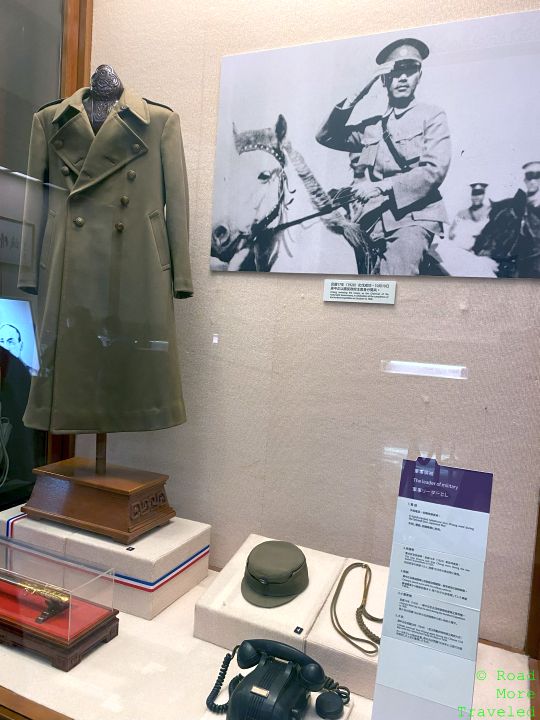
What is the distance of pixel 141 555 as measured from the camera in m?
1.76

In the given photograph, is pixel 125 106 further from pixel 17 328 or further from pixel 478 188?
pixel 478 188

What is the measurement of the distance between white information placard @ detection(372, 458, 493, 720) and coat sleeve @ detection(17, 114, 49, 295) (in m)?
1.59

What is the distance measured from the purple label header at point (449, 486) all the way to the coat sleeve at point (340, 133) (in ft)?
4.01

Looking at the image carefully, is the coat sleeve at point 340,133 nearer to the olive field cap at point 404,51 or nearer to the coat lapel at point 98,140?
the olive field cap at point 404,51

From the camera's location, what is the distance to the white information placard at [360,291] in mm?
1809

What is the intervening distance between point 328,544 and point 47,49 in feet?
7.74

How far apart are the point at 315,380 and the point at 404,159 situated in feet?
2.73

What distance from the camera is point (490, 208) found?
1.64 meters

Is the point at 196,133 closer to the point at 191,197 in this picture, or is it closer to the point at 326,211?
the point at 191,197

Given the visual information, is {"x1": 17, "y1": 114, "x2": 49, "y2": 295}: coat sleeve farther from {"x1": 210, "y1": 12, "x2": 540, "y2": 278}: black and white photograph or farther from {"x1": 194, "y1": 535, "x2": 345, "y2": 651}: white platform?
{"x1": 194, "y1": 535, "x2": 345, "y2": 651}: white platform

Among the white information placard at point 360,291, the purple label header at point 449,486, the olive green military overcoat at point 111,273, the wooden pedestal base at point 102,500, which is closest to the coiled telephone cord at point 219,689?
the wooden pedestal base at point 102,500

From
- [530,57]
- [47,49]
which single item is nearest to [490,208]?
[530,57]

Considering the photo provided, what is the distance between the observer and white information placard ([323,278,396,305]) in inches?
71.2

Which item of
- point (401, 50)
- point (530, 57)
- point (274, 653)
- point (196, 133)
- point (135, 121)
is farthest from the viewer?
point (196, 133)
